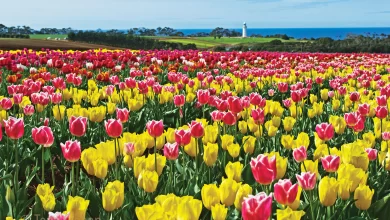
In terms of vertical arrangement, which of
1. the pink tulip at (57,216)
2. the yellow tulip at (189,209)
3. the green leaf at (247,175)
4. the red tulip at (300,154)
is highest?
the pink tulip at (57,216)

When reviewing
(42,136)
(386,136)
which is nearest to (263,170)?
(42,136)

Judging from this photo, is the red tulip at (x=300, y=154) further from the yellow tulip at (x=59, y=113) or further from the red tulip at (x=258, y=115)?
the yellow tulip at (x=59, y=113)

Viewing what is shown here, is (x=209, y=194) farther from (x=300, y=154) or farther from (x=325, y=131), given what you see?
(x=325, y=131)

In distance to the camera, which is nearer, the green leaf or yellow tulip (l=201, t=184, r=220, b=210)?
yellow tulip (l=201, t=184, r=220, b=210)

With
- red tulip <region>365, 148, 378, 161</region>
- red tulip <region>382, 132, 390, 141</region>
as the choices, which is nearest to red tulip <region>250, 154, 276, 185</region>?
red tulip <region>365, 148, 378, 161</region>

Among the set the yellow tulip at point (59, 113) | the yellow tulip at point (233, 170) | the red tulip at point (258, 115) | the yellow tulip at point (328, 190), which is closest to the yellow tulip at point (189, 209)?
the yellow tulip at point (328, 190)

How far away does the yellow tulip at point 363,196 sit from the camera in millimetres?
2426

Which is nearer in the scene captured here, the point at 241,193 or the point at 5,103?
the point at 241,193

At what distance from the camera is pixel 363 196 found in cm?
244

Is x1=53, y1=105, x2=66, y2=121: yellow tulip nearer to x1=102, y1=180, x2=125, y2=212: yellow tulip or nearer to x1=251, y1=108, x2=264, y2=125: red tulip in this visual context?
x1=251, y1=108, x2=264, y2=125: red tulip

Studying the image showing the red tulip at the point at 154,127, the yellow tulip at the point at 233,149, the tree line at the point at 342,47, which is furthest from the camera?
the tree line at the point at 342,47

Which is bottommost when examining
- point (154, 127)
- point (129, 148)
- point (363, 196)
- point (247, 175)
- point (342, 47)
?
point (342, 47)

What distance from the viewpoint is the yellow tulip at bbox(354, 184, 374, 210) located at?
243cm

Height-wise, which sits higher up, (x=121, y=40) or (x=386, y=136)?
(x=386, y=136)
